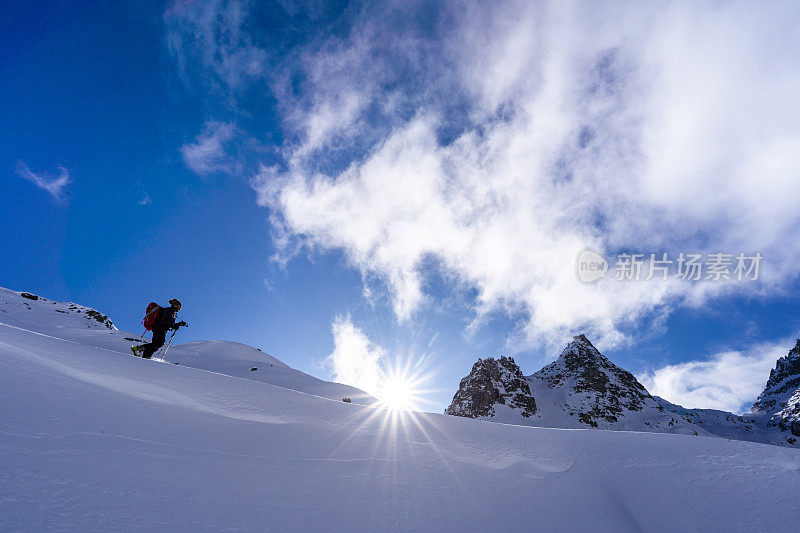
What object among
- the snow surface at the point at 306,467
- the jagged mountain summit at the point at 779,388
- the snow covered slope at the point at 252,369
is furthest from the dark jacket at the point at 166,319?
the jagged mountain summit at the point at 779,388

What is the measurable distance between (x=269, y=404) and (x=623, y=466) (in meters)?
4.74

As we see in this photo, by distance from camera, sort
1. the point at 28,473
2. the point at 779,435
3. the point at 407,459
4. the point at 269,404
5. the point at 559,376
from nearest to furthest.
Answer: the point at 28,473 < the point at 407,459 < the point at 269,404 < the point at 779,435 < the point at 559,376

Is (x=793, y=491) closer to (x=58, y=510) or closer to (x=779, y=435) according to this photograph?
(x=58, y=510)

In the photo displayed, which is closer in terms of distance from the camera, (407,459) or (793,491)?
(793,491)

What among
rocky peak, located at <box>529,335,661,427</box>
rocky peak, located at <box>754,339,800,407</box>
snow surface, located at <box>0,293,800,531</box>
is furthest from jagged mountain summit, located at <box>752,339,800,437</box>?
snow surface, located at <box>0,293,800,531</box>

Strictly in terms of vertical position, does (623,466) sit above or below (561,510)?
above

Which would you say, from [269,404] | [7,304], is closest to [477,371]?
[7,304]

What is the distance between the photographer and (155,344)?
9281 mm

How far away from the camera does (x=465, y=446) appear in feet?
14.8

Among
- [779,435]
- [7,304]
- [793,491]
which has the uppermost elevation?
[779,435]

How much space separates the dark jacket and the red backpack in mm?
90

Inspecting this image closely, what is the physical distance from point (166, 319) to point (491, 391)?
86501mm

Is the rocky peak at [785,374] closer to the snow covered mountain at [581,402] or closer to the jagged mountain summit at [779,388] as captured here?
the jagged mountain summit at [779,388]

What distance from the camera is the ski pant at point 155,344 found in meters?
9.07
